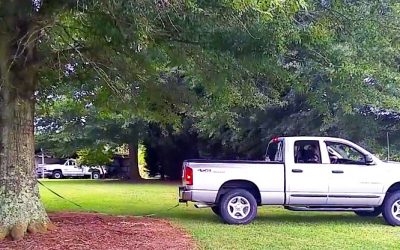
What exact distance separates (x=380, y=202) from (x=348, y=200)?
673mm

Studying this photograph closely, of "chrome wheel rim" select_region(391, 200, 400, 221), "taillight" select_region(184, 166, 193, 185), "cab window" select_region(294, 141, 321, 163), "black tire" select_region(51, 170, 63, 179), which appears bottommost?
"chrome wheel rim" select_region(391, 200, 400, 221)

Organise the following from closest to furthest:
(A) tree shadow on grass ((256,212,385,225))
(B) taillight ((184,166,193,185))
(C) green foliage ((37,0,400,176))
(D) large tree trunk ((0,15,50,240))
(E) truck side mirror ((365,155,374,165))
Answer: (C) green foliage ((37,0,400,176)), (D) large tree trunk ((0,15,50,240)), (B) taillight ((184,166,193,185)), (E) truck side mirror ((365,155,374,165)), (A) tree shadow on grass ((256,212,385,225))

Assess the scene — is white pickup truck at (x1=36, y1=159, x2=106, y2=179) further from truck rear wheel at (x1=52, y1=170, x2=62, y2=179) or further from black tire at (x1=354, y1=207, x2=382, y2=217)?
black tire at (x1=354, y1=207, x2=382, y2=217)

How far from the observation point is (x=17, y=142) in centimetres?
1002

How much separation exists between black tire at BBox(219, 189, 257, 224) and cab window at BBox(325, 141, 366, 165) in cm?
198

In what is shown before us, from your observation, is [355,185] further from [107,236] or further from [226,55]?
[107,236]

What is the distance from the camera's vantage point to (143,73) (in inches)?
484

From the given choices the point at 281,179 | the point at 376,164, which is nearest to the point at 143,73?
the point at 281,179

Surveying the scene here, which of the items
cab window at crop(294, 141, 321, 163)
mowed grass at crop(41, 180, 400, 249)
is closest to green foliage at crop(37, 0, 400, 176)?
cab window at crop(294, 141, 321, 163)

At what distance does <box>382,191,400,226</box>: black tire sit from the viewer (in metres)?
11.7

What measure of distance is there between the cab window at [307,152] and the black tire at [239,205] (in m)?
1.36

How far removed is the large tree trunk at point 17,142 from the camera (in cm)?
959

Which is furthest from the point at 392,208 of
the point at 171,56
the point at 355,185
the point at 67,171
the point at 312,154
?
the point at 67,171

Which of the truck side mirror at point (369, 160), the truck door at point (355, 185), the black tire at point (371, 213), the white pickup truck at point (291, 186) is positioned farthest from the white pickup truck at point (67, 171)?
the truck side mirror at point (369, 160)
